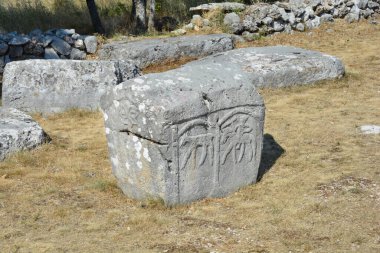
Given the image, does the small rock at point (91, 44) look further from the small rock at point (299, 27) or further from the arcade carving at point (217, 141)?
the arcade carving at point (217, 141)

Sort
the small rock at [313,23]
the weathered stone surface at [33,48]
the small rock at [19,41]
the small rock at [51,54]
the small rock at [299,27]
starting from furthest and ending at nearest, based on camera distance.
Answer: the small rock at [313,23] → the small rock at [299,27] → the small rock at [51,54] → the weathered stone surface at [33,48] → the small rock at [19,41]

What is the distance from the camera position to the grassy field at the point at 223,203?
5.59 metres

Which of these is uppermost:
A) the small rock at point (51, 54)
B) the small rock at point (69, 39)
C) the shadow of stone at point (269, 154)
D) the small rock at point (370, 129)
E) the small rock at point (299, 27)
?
the small rock at point (69, 39)

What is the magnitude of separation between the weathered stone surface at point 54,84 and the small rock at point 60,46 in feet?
11.1

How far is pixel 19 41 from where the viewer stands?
13117 mm

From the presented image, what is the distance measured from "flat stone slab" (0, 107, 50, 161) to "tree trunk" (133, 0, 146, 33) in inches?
290

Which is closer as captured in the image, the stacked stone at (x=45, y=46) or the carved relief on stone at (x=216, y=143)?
the carved relief on stone at (x=216, y=143)

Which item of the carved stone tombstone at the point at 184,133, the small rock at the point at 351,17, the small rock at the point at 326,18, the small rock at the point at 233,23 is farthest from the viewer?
the small rock at the point at 351,17

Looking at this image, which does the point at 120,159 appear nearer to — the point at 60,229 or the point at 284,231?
the point at 60,229

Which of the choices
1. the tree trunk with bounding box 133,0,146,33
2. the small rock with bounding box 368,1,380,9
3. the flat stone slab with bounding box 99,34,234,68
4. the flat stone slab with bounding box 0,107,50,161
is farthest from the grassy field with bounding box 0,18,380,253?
the small rock with bounding box 368,1,380,9

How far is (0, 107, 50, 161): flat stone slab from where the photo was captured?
309 inches

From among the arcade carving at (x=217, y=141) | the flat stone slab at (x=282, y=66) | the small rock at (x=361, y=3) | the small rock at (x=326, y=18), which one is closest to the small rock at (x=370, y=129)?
the arcade carving at (x=217, y=141)

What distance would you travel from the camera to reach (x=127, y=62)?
1079 cm

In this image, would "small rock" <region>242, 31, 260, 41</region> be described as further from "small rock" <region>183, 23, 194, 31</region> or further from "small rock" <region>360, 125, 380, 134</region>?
"small rock" <region>360, 125, 380, 134</region>
